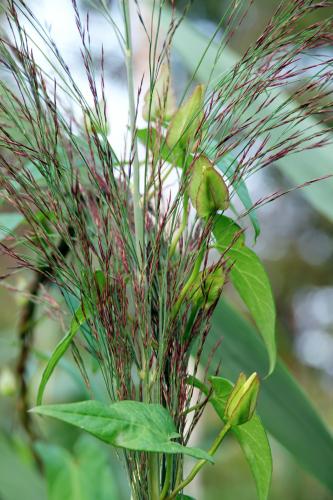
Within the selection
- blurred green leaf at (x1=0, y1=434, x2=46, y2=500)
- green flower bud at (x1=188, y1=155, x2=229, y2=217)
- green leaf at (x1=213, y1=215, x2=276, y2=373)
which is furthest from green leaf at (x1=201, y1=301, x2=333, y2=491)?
blurred green leaf at (x1=0, y1=434, x2=46, y2=500)

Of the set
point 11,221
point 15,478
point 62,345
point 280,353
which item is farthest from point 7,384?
point 280,353

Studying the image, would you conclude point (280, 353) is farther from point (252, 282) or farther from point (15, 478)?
point (252, 282)

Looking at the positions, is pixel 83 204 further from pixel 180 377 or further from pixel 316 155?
pixel 316 155

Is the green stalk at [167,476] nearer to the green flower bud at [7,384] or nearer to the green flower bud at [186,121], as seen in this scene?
the green flower bud at [186,121]

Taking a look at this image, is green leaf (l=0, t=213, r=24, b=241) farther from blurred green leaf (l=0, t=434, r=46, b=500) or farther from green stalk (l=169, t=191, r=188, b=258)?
blurred green leaf (l=0, t=434, r=46, b=500)

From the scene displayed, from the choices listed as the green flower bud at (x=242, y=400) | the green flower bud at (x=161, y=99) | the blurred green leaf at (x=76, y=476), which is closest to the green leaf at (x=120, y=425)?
the green flower bud at (x=242, y=400)

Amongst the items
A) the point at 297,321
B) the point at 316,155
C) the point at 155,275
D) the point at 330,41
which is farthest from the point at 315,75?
the point at 297,321
